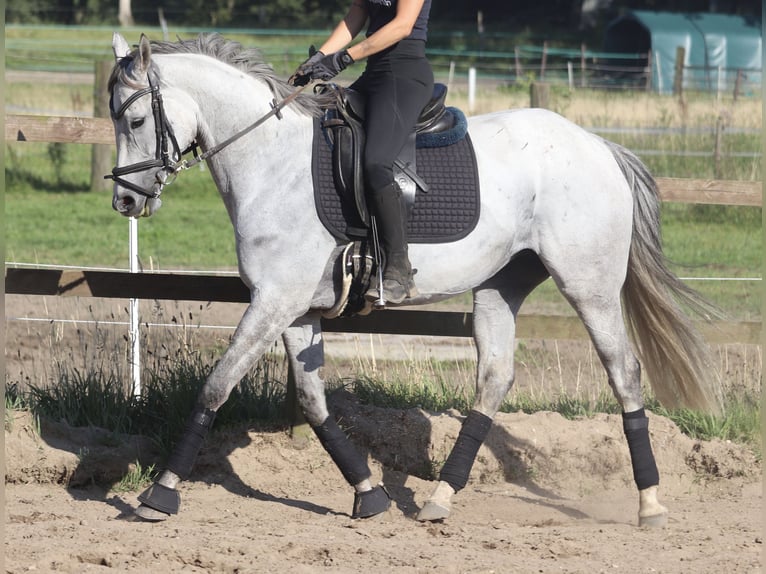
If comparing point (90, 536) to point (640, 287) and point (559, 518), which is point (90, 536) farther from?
point (640, 287)

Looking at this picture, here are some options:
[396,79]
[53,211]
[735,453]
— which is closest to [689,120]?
[53,211]

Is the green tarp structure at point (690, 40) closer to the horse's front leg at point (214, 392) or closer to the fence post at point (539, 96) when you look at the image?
the fence post at point (539, 96)

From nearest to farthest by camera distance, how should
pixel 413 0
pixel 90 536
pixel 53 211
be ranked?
pixel 90 536, pixel 413 0, pixel 53 211

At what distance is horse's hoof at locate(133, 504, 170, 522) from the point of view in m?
5.04

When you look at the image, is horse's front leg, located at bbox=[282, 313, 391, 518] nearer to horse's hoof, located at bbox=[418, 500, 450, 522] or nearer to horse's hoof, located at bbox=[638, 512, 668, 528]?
horse's hoof, located at bbox=[418, 500, 450, 522]

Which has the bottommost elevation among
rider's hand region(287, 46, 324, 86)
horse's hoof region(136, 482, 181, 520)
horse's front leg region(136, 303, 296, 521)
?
→ horse's hoof region(136, 482, 181, 520)

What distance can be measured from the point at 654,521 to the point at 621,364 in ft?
2.66

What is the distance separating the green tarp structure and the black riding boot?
28527 millimetres

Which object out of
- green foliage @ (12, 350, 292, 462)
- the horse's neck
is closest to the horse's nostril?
the horse's neck

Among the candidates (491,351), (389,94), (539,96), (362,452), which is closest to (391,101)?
(389,94)

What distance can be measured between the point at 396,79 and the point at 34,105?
17245mm

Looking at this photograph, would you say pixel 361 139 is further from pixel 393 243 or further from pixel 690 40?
pixel 690 40

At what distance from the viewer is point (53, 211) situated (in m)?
14.2

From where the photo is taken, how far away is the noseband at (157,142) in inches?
192
